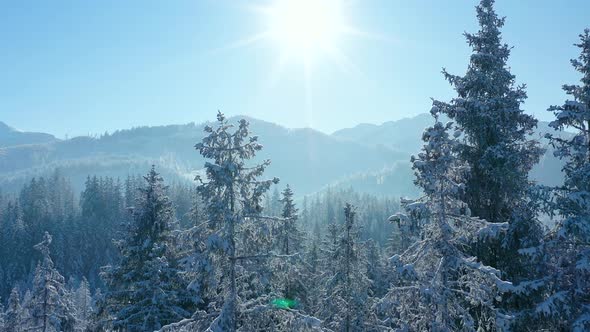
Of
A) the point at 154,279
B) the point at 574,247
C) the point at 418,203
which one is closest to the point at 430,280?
the point at 418,203

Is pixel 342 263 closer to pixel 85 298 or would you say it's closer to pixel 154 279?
pixel 154 279

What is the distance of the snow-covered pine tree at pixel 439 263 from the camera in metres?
11.7

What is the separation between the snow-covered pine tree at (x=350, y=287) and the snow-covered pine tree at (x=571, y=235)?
35.5ft

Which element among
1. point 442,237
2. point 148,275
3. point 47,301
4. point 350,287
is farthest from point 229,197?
point 47,301

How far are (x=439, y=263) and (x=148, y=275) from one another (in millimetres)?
11262

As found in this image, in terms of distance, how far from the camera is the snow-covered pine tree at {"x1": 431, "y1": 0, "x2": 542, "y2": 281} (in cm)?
1469

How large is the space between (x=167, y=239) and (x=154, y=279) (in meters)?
2.19

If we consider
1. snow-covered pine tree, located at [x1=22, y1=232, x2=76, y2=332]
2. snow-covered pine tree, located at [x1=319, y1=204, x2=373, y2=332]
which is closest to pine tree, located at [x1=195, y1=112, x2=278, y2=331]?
snow-covered pine tree, located at [x1=319, y1=204, x2=373, y2=332]

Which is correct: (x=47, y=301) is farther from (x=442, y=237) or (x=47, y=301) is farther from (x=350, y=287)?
(x=442, y=237)

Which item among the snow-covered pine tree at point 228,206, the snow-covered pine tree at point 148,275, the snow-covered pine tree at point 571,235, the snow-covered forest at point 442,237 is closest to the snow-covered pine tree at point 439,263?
the snow-covered forest at point 442,237

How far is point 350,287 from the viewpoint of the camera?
24.1 meters

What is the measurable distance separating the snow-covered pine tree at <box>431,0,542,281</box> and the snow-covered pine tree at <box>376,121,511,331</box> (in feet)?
9.23

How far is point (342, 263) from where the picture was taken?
987 inches

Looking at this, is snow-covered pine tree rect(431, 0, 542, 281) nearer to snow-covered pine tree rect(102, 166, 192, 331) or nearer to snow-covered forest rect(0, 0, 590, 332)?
snow-covered forest rect(0, 0, 590, 332)
